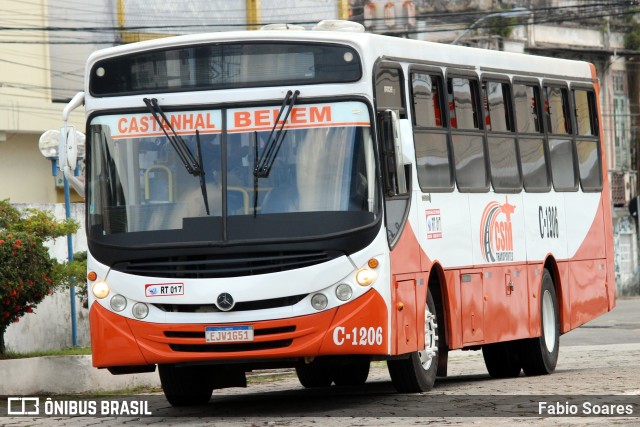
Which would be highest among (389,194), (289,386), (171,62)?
(171,62)

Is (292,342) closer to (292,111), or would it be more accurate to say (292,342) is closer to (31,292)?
(292,111)

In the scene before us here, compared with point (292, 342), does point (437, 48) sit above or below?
above

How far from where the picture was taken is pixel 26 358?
1662 centimetres

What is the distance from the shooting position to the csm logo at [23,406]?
47.1 ft

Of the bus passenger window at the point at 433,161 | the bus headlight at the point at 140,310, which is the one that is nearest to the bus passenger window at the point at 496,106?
the bus passenger window at the point at 433,161

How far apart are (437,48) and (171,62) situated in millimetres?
2852

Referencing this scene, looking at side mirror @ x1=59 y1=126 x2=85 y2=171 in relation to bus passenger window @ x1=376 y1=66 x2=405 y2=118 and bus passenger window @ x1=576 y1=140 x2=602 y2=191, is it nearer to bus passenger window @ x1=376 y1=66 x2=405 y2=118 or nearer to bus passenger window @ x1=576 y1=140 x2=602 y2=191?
bus passenger window @ x1=376 y1=66 x2=405 y2=118

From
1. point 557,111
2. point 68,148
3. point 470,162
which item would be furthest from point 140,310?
point 557,111

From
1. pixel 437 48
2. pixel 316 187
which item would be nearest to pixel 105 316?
pixel 316 187

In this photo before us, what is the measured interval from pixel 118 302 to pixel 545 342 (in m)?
6.18

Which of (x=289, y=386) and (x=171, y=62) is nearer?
(x=171, y=62)

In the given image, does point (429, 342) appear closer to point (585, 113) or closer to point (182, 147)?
point (182, 147)

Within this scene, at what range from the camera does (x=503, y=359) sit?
17.1m

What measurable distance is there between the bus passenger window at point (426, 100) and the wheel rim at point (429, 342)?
1.72 m
